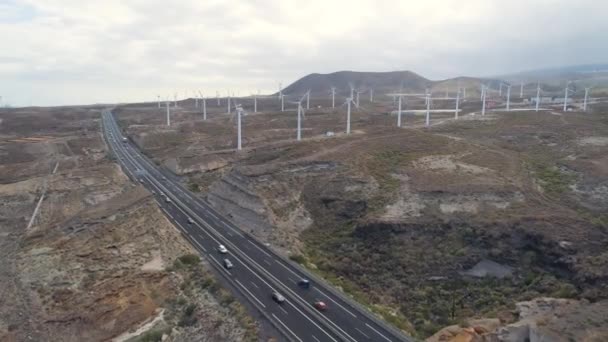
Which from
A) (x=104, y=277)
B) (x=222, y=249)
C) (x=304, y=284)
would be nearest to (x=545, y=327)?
(x=304, y=284)

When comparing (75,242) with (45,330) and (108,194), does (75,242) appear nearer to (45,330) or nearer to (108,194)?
(45,330)

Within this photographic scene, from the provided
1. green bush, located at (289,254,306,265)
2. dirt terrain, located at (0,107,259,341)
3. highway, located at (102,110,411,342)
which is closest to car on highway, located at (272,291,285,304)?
highway, located at (102,110,411,342)

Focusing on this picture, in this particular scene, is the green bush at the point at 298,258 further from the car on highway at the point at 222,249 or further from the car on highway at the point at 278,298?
the car on highway at the point at 278,298

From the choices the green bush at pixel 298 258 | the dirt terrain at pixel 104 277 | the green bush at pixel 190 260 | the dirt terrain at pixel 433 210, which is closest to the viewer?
the dirt terrain at pixel 104 277

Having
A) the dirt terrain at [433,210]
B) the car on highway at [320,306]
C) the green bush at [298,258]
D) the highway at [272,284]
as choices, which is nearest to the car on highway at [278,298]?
the highway at [272,284]

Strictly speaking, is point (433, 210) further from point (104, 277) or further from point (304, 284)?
point (104, 277)

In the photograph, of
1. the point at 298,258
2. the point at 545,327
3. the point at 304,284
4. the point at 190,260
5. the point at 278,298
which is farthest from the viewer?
the point at 298,258

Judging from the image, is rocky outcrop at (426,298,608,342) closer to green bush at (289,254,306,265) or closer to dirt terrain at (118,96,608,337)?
dirt terrain at (118,96,608,337)
